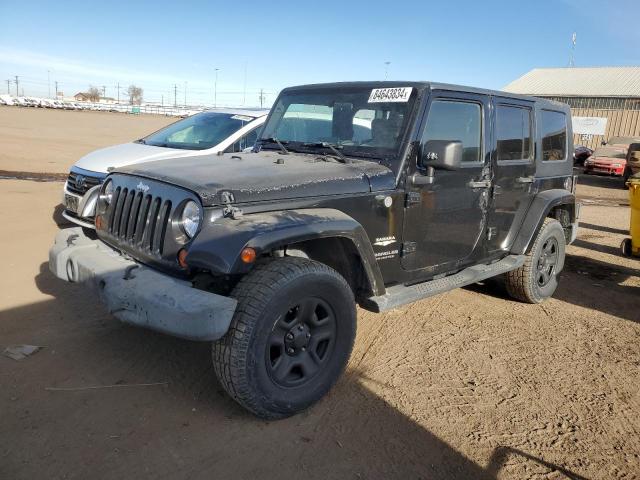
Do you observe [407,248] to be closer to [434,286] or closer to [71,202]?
[434,286]

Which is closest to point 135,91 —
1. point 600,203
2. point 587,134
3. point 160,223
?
point 587,134

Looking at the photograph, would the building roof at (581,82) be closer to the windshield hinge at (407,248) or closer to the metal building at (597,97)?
the metal building at (597,97)

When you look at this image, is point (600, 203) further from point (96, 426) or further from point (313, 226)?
point (96, 426)

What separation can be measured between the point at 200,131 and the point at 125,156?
1.15m

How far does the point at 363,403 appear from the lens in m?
3.24

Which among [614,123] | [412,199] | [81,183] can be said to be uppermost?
[614,123]

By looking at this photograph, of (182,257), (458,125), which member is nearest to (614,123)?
(458,125)

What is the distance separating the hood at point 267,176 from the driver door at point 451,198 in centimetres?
40

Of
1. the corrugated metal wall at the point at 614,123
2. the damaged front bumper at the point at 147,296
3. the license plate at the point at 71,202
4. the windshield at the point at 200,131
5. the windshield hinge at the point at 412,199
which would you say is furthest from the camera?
the corrugated metal wall at the point at 614,123

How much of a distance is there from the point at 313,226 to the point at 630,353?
9.99ft

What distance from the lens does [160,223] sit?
3.07m

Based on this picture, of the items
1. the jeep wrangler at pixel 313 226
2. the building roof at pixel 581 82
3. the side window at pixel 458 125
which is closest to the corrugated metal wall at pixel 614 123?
the building roof at pixel 581 82

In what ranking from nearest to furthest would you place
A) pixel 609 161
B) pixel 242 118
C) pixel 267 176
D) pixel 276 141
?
pixel 267 176, pixel 276 141, pixel 242 118, pixel 609 161

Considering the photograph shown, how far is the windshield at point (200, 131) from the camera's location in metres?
7.12
